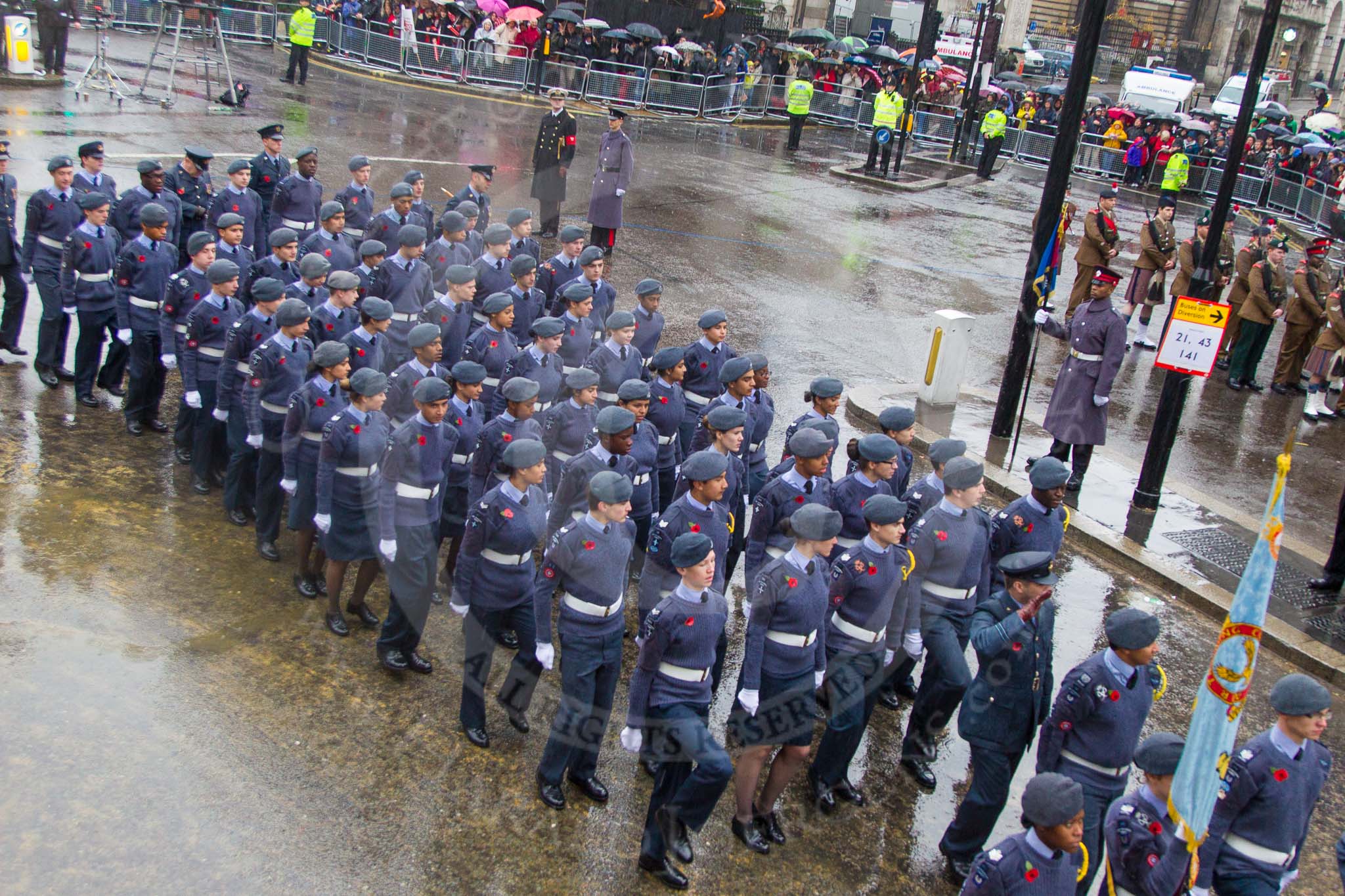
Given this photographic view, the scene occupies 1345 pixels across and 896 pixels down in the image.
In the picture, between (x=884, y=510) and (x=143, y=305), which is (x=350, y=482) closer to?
(x=884, y=510)

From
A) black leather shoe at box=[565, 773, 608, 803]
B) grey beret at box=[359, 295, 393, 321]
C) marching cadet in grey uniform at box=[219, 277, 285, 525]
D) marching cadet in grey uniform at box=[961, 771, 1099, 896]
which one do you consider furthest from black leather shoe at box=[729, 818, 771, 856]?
grey beret at box=[359, 295, 393, 321]

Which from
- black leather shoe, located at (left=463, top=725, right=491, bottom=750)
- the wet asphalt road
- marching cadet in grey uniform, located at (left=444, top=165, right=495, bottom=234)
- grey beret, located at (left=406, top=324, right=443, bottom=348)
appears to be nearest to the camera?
the wet asphalt road

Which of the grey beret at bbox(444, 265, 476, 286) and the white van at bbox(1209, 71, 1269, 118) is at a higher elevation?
the white van at bbox(1209, 71, 1269, 118)

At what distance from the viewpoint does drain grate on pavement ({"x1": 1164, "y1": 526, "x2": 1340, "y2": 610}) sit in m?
9.09

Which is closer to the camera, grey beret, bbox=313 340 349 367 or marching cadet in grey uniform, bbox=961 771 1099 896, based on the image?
marching cadet in grey uniform, bbox=961 771 1099 896

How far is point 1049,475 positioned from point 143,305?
686 centimetres

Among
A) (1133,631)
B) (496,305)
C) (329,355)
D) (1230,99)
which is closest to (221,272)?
(329,355)

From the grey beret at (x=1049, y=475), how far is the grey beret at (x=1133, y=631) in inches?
59.9

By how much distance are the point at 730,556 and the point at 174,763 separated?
375 cm

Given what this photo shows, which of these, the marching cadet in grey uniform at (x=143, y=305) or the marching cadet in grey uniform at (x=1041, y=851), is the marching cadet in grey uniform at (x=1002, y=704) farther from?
the marching cadet in grey uniform at (x=143, y=305)

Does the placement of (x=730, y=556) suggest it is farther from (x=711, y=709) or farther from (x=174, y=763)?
(x=174, y=763)

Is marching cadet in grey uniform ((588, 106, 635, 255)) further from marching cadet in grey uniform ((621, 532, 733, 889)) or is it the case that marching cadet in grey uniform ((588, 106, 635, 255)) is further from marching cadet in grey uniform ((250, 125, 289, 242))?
marching cadet in grey uniform ((621, 532, 733, 889))

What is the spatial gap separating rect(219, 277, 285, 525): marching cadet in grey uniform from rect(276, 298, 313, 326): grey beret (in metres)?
0.21

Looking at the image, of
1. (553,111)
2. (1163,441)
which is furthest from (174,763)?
(553,111)
